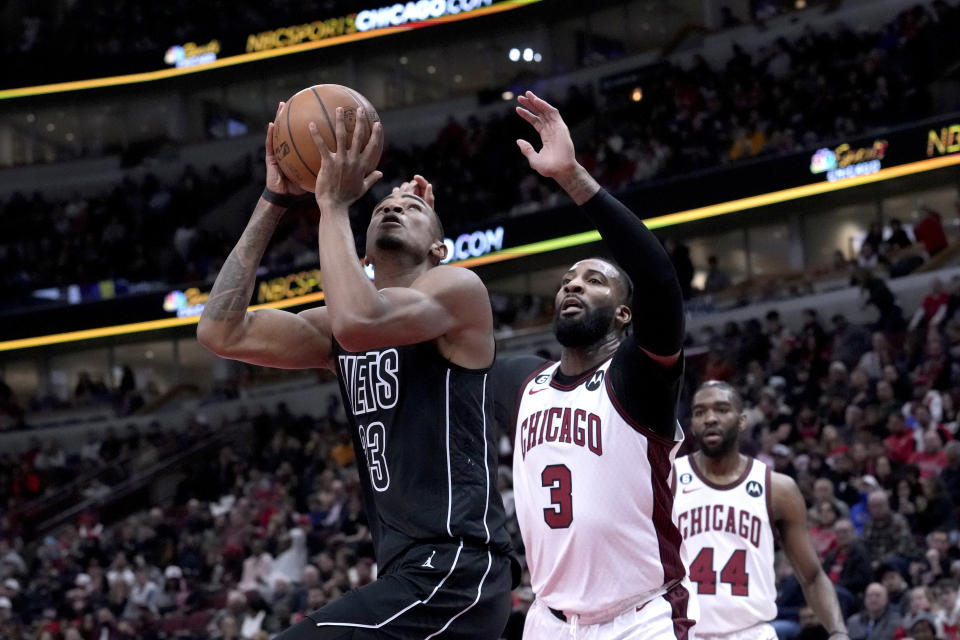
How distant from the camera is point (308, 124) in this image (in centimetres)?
446

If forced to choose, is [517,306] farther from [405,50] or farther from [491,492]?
[491,492]

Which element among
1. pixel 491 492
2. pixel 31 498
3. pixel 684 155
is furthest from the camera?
pixel 31 498

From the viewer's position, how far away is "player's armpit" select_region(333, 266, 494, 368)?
13.2ft

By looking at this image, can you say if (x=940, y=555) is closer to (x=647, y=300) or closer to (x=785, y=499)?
(x=785, y=499)

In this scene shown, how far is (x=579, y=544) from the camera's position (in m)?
4.82

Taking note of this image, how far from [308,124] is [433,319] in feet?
2.94

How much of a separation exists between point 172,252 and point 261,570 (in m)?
13.5

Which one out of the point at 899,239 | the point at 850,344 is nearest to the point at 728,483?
the point at 850,344

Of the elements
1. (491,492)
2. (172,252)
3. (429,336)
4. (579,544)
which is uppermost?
(172,252)

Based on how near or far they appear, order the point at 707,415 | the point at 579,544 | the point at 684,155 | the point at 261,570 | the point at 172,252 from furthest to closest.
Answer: the point at 172,252
the point at 684,155
the point at 261,570
the point at 707,415
the point at 579,544

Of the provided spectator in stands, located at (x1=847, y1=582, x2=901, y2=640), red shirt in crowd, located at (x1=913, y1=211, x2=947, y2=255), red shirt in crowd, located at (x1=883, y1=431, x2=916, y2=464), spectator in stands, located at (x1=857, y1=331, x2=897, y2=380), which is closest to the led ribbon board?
red shirt in crowd, located at (x1=913, y1=211, x2=947, y2=255)

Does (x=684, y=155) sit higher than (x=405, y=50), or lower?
lower

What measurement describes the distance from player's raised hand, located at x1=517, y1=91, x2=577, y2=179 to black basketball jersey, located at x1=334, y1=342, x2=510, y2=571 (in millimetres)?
738

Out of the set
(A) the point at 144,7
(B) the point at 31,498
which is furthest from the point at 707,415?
(A) the point at 144,7
